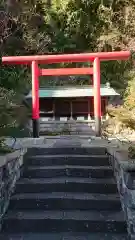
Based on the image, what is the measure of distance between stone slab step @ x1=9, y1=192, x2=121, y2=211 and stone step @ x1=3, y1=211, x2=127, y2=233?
0.41 ft

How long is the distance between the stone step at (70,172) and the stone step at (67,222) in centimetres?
77

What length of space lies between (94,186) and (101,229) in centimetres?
73

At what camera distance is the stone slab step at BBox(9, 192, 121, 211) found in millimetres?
3900

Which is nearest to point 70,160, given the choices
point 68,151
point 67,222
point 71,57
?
point 68,151

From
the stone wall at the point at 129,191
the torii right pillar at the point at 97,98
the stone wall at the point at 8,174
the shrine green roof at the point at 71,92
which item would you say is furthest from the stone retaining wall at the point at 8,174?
the shrine green roof at the point at 71,92

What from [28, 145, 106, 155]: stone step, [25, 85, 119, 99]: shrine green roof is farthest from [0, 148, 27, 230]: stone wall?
[25, 85, 119, 99]: shrine green roof

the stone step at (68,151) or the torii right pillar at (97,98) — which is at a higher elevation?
the torii right pillar at (97,98)

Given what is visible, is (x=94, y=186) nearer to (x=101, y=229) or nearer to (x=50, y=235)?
(x=101, y=229)

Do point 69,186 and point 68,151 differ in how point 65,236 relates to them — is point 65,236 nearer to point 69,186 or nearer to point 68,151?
point 69,186

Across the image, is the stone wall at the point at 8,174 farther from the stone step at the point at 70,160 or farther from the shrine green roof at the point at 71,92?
the shrine green roof at the point at 71,92

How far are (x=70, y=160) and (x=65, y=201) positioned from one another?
0.94 metres

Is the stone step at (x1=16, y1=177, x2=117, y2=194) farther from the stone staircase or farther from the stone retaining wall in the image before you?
the stone retaining wall

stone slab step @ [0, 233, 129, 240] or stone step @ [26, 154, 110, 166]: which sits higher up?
stone step @ [26, 154, 110, 166]

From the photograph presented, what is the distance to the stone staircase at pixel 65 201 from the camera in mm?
3574
